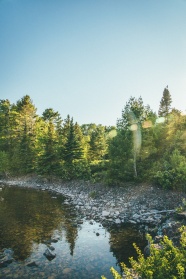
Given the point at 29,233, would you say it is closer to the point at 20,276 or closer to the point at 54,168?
the point at 20,276

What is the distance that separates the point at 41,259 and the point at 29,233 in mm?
3984

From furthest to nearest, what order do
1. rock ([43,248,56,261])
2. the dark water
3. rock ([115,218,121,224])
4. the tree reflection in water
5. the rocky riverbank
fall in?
the rocky riverbank, rock ([115,218,121,224]), the tree reflection in water, rock ([43,248,56,261]), the dark water

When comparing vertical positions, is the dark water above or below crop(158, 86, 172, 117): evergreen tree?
below

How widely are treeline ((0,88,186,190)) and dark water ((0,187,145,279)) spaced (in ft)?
28.8

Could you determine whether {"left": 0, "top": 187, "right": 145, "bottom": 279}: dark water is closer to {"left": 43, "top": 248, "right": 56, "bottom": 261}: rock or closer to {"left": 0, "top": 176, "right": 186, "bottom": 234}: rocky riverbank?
{"left": 43, "top": 248, "right": 56, "bottom": 261}: rock

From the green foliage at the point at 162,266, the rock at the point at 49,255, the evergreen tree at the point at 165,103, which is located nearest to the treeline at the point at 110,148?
the evergreen tree at the point at 165,103

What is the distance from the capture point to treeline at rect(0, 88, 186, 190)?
26109 mm

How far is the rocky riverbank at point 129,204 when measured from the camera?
727 inches

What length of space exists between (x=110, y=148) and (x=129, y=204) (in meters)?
7.38

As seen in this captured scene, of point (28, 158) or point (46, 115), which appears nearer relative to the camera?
point (28, 158)

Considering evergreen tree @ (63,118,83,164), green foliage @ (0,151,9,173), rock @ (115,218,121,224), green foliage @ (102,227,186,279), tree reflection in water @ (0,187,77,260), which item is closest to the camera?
green foliage @ (102,227,186,279)

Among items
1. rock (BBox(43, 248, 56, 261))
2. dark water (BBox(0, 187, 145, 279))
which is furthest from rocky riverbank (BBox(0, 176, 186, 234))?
rock (BBox(43, 248, 56, 261))

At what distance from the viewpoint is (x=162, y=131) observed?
1289 inches

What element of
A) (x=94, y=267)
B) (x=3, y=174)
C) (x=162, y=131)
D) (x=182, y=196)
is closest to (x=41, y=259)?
(x=94, y=267)
